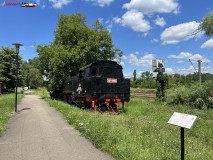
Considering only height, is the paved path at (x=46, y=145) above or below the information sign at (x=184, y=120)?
below

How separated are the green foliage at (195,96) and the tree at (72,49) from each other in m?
11.1

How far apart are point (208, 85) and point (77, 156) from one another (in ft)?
39.8

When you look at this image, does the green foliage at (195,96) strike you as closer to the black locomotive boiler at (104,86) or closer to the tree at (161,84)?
the tree at (161,84)

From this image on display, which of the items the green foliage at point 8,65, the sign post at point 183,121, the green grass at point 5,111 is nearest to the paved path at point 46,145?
the green grass at point 5,111

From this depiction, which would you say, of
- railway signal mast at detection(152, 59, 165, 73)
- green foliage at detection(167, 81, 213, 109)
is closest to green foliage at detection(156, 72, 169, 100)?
railway signal mast at detection(152, 59, 165, 73)

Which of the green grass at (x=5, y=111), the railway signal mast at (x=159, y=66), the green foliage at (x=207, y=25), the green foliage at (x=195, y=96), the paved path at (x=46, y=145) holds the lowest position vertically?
the paved path at (x=46, y=145)

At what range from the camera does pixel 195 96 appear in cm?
1327

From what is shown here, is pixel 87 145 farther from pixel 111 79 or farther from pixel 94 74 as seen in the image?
pixel 94 74

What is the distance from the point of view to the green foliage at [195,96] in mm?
12636

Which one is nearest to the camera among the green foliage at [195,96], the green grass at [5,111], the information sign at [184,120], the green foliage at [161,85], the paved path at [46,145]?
the information sign at [184,120]

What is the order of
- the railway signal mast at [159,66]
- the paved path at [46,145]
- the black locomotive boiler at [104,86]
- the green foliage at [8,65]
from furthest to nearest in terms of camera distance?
1. the green foliage at [8,65]
2. the railway signal mast at [159,66]
3. the black locomotive boiler at [104,86]
4. the paved path at [46,145]

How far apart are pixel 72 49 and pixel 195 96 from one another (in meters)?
13.8

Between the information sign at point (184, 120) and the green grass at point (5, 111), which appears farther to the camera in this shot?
the green grass at point (5, 111)

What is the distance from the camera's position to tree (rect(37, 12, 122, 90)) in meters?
20.3
